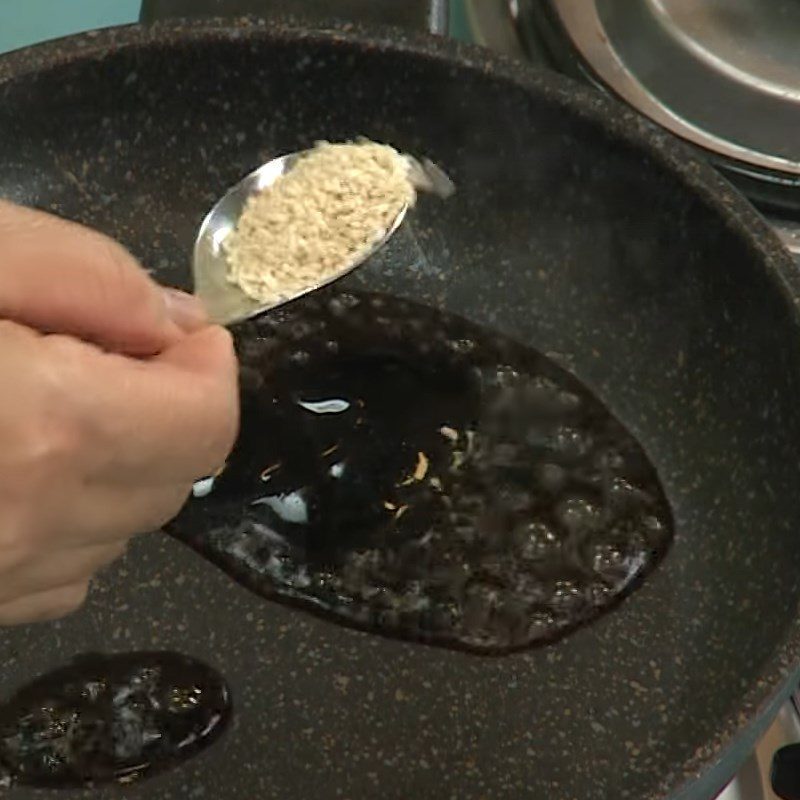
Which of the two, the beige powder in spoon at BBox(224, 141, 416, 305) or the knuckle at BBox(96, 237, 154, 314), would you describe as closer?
the knuckle at BBox(96, 237, 154, 314)

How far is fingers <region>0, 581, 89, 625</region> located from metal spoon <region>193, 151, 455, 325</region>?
0.20 meters

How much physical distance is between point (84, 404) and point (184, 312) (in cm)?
10

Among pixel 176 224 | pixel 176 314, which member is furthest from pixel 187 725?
pixel 176 224

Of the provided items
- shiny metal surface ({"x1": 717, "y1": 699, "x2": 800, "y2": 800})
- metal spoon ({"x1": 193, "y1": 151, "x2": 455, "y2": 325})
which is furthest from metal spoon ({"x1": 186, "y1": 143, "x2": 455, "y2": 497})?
shiny metal surface ({"x1": 717, "y1": 699, "x2": 800, "y2": 800})

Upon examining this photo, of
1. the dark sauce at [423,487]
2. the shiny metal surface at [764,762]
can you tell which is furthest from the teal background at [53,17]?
the shiny metal surface at [764,762]

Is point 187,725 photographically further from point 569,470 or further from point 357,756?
point 569,470

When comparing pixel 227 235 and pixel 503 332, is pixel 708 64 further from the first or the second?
pixel 227 235

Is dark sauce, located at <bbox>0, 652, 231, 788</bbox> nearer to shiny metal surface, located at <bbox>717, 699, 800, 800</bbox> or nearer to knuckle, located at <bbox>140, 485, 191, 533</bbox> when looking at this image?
knuckle, located at <bbox>140, 485, 191, 533</bbox>

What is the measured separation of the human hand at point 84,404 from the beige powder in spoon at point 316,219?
18 centimetres

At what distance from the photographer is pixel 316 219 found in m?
0.70

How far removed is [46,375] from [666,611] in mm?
377

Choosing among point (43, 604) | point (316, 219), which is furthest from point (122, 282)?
point (316, 219)

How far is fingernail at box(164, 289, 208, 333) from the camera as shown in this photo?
1.67ft

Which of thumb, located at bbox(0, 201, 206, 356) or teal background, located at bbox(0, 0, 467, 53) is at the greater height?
thumb, located at bbox(0, 201, 206, 356)
